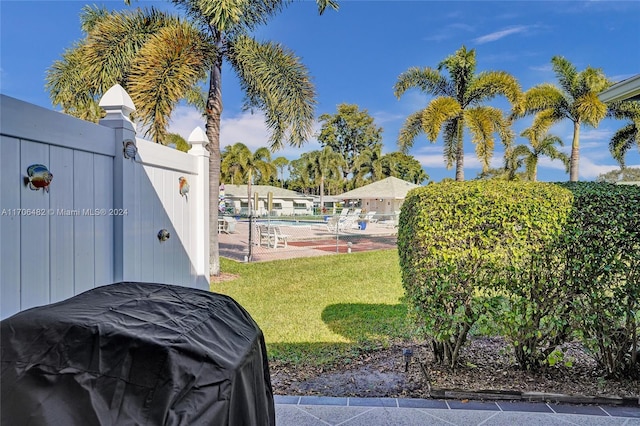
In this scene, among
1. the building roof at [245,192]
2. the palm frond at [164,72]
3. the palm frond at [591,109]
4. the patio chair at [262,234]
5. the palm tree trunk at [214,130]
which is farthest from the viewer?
the building roof at [245,192]

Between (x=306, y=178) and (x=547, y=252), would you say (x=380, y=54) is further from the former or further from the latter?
(x=306, y=178)

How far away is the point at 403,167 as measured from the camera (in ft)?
145

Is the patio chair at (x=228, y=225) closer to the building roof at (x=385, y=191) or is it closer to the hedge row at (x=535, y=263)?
the building roof at (x=385, y=191)

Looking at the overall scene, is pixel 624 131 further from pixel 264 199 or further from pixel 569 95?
pixel 264 199

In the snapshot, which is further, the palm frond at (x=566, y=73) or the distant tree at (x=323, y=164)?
the distant tree at (x=323, y=164)

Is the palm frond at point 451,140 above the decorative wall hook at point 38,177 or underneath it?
above

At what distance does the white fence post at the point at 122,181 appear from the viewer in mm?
2607

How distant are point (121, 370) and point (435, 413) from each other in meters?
2.33

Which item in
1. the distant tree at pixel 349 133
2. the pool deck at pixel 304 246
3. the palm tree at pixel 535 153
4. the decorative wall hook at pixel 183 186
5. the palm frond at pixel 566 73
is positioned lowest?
the pool deck at pixel 304 246

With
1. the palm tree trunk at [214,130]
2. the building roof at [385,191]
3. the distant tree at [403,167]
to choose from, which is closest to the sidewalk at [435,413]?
the palm tree trunk at [214,130]

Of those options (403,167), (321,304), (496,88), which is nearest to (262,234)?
(321,304)

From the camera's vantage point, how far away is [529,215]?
281cm

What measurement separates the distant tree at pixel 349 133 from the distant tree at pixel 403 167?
2576 millimetres

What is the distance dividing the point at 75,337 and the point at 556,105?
19.2 meters
